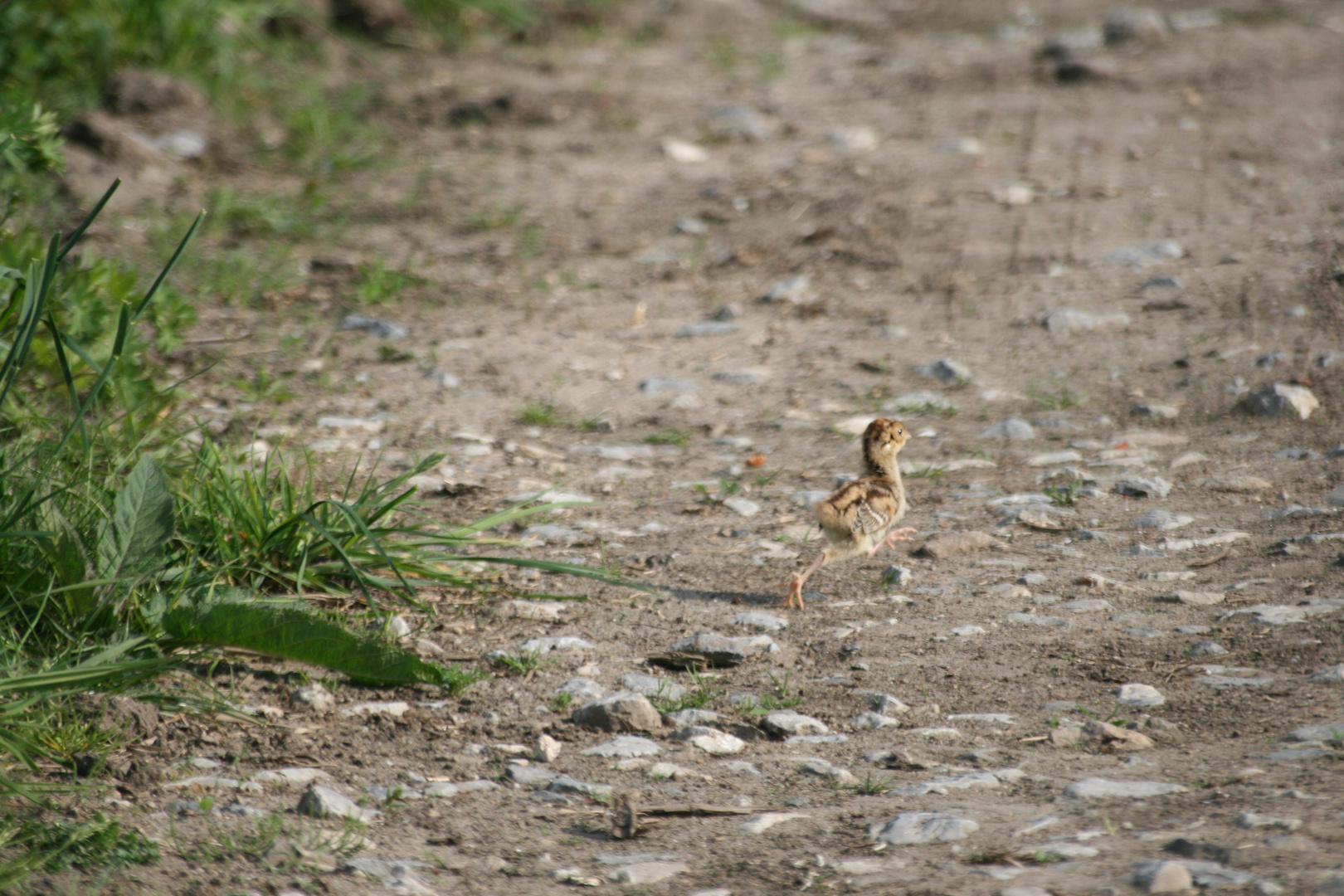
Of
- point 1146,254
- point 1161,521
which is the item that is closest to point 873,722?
point 1161,521

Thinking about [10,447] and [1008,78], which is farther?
[1008,78]

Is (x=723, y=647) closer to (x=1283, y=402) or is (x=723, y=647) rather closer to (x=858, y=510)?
(x=858, y=510)

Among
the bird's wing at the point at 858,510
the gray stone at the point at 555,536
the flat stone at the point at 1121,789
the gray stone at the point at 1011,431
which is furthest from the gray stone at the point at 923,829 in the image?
the gray stone at the point at 1011,431

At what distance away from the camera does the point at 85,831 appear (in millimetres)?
2535

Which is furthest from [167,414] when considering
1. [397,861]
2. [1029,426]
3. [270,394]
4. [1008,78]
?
[1008,78]

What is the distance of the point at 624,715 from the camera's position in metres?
3.28

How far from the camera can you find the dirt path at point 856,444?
2.75 metres

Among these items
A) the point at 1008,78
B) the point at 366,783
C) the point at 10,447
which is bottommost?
the point at 366,783

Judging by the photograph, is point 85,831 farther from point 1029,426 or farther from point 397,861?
point 1029,426

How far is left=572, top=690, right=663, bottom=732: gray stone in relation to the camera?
3.28 metres

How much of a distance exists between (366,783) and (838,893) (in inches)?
47.3

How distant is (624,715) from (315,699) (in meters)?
0.86

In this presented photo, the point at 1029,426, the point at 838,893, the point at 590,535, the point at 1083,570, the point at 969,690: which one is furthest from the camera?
the point at 1029,426

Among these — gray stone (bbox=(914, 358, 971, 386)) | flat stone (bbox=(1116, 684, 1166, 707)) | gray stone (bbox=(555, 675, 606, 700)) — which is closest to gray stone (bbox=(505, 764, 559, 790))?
gray stone (bbox=(555, 675, 606, 700))
